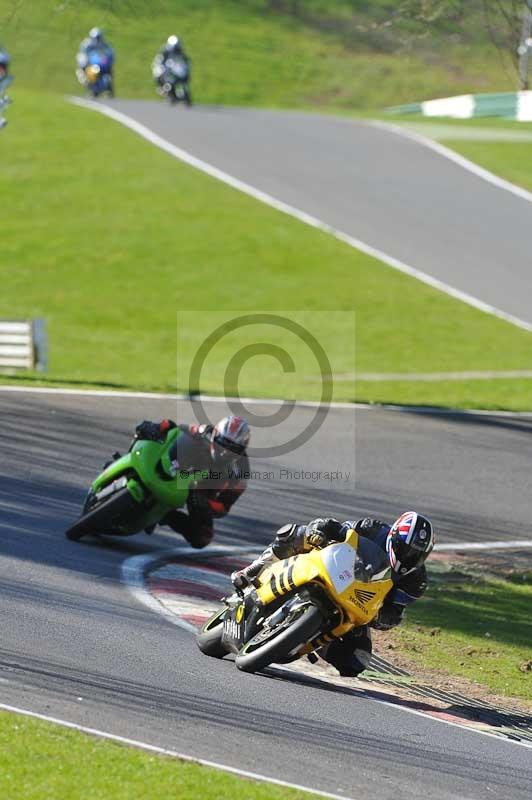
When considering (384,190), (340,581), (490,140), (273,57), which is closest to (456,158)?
(490,140)

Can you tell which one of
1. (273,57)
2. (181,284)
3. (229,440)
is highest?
(273,57)

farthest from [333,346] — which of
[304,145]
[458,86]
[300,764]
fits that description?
[458,86]

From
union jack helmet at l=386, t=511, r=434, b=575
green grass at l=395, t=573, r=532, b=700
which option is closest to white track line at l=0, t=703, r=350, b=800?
union jack helmet at l=386, t=511, r=434, b=575

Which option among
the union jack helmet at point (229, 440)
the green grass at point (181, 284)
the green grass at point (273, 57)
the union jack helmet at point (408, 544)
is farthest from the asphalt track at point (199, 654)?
the green grass at point (273, 57)

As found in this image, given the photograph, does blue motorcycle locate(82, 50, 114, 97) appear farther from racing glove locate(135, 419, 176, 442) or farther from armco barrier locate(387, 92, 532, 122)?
racing glove locate(135, 419, 176, 442)

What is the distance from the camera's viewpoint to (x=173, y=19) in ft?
197

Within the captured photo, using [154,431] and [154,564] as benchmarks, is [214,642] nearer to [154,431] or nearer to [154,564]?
[154,564]

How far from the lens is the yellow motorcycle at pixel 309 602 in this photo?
7.73 meters

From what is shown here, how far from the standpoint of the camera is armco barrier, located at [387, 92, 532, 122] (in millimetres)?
43200

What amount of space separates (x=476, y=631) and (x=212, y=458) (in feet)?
8.68

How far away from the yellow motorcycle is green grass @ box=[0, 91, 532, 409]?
12197 millimetres

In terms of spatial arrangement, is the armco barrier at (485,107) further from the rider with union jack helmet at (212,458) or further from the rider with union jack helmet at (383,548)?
the rider with union jack helmet at (383,548)

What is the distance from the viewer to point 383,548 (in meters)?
8.08

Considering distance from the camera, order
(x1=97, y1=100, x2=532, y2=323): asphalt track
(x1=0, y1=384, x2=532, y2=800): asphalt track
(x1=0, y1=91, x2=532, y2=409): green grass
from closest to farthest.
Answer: (x1=0, y1=384, x2=532, y2=800): asphalt track < (x1=0, y1=91, x2=532, y2=409): green grass < (x1=97, y1=100, x2=532, y2=323): asphalt track
